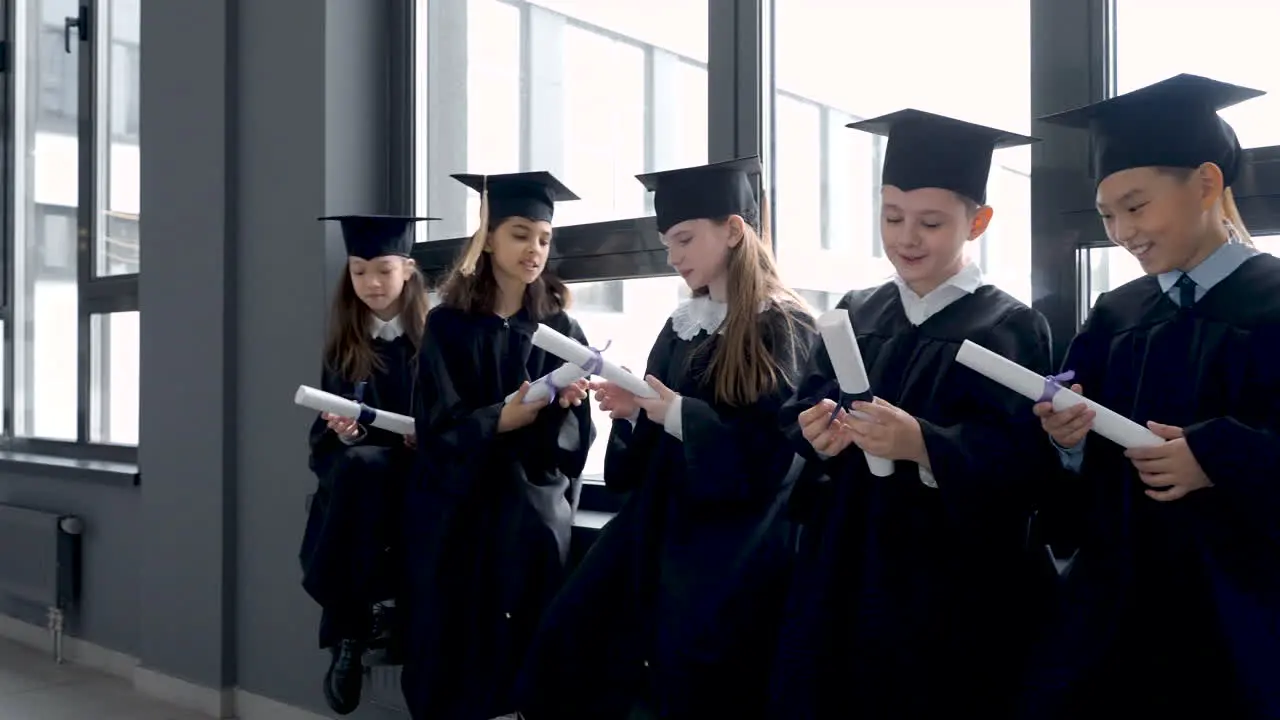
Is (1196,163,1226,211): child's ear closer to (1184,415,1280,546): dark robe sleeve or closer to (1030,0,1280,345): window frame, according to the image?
(1184,415,1280,546): dark robe sleeve

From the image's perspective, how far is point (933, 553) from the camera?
177 centimetres

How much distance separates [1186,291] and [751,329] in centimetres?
79

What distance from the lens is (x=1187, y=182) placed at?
1.57 metres

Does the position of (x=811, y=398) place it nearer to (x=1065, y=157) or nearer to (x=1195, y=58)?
(x=1065, y=157)

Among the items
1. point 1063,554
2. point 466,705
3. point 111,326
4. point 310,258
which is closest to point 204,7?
point 310,258

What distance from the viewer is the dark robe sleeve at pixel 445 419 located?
2.57 meters

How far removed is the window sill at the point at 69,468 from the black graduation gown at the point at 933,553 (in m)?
3.38

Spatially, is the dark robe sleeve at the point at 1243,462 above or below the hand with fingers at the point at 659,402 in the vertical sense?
below

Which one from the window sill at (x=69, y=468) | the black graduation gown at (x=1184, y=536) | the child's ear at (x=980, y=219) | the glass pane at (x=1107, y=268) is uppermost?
the child's ear at (x=980, y=219)

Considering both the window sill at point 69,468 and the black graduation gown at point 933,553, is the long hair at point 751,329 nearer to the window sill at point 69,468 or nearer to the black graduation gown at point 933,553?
the black graduation gown at point 933,553

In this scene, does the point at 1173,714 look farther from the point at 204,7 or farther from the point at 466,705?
the point at 204,7

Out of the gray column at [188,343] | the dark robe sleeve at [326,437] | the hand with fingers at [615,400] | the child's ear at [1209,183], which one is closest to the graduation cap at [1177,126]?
the child's ear at [1209,183]

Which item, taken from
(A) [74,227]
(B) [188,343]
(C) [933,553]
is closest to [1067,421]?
(C) [933,553]

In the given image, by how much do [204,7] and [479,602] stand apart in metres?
2.42
